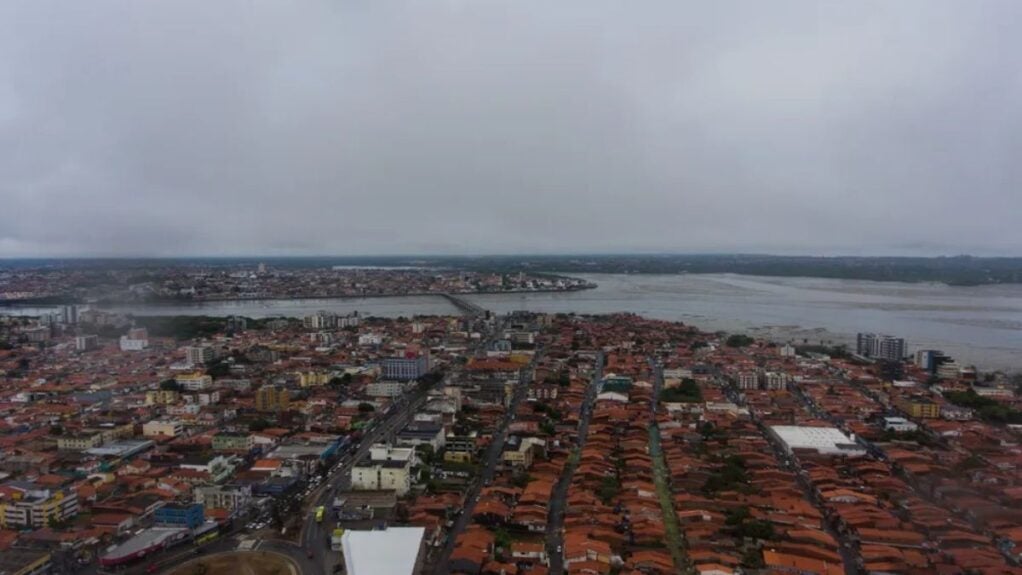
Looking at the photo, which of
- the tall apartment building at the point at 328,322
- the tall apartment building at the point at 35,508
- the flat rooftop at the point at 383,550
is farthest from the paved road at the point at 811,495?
the tall apartment building at the point at 328,322

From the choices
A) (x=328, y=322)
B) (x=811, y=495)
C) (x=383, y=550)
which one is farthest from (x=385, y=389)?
(x=328, y=322)

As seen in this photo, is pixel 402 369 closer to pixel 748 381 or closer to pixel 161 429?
pixel 161 429

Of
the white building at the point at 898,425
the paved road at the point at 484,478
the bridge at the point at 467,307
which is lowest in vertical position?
the paved road at the point at 484,478

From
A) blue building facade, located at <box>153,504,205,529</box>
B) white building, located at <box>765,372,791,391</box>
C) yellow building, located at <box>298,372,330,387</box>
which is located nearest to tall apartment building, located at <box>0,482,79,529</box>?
blue building facade, located at <box>153,504,205,529</box>

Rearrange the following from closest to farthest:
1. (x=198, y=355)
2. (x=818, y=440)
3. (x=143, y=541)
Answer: (x=143, y=541) → (x=818, y=440) → (x=198, y=355)

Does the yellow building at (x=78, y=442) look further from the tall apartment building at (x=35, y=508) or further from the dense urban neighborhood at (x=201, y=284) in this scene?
the dense urban neighborhood at (x=201, y=284)

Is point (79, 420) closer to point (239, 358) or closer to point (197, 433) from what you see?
point (197, 433)
